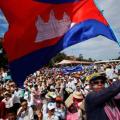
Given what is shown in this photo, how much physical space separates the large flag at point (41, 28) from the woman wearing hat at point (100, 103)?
1.98 m

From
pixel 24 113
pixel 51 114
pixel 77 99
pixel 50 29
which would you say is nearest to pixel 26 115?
pixel 24 113

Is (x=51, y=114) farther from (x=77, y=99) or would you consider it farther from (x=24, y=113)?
(x=77, y=99)

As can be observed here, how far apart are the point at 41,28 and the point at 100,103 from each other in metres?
2.56

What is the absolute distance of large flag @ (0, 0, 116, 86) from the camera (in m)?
7.05

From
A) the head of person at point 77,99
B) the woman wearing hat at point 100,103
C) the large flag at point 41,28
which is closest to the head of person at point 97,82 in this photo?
the woman wearing hat at point 100,103

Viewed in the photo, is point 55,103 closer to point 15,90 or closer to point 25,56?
point 25,56

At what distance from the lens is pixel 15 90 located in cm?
1562

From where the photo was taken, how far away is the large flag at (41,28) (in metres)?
7.05

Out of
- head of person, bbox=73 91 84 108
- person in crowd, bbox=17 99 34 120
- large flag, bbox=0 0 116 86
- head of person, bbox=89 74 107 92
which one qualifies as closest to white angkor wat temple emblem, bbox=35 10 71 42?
large flag, bbox=0 0 116 86

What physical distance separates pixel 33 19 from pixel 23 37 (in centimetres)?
32

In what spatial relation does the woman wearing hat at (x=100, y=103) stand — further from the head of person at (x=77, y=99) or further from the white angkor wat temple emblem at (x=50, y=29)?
the head of person at (x=77, y=99)

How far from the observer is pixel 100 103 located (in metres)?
4.88

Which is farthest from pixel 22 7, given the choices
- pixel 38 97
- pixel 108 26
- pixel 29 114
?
pixel 38 97

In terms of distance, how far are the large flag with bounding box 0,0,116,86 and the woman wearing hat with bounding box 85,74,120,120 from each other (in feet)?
6.50
